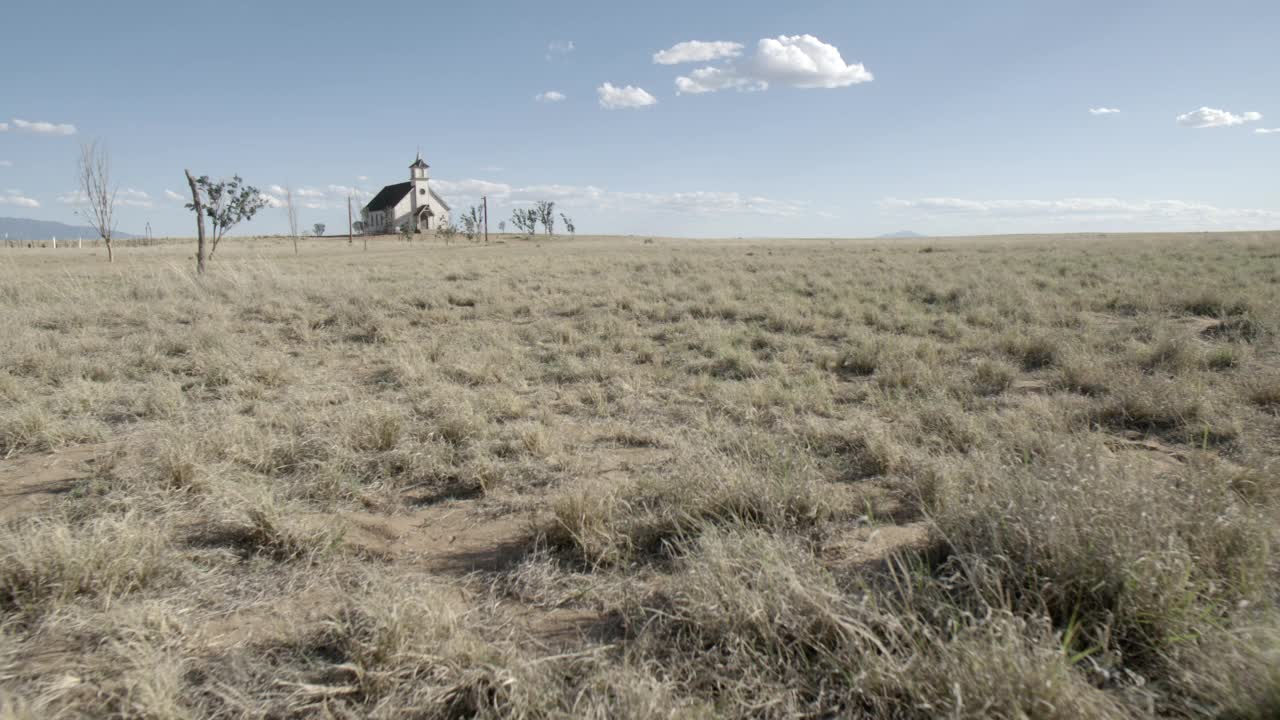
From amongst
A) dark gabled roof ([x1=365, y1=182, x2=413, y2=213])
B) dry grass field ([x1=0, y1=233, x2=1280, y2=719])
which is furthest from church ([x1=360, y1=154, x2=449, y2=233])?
dry grass field ([x1=0, y1=233, x2=1280, y2=719])

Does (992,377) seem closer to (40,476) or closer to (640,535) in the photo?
(640,535)

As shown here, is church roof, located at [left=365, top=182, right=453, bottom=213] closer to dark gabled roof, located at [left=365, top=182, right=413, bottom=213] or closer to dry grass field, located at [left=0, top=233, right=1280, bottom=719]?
dark gabled roof, located at [left=365, top=182, right=413, bottom=213]

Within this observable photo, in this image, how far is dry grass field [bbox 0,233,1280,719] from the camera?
2.12 metres

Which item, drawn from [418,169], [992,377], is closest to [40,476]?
[992,377]

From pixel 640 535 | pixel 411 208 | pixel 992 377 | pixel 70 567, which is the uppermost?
pixel 411 208

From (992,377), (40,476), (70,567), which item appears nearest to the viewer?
(70,567)

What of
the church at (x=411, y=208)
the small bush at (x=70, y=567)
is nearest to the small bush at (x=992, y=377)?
the small bush at (x=70, y=567)

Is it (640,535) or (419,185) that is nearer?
(640,535)

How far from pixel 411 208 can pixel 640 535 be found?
100595 mm

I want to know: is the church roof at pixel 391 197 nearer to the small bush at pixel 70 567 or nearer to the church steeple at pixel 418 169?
the church steeple at pixel 418 169

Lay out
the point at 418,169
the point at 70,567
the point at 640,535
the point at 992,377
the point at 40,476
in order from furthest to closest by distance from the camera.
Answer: the point at 418,169 → the point at 992,377 → the point at 40,476 → the point at 640,535 → the point at 70,567

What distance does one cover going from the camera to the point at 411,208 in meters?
94.4

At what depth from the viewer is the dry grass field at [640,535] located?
2121 mm

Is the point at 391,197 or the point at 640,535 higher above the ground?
the point at 391,197
